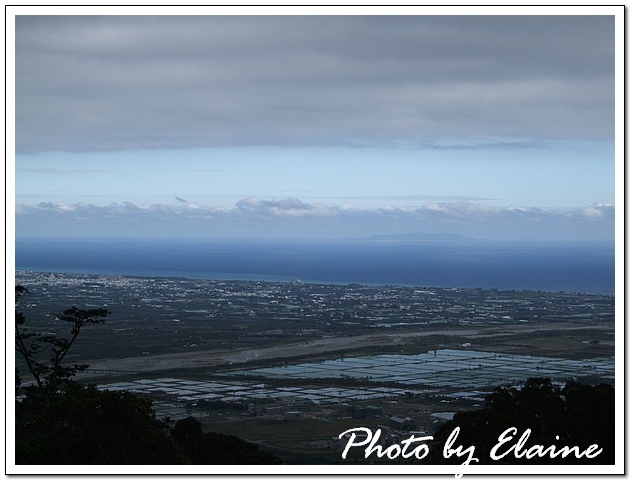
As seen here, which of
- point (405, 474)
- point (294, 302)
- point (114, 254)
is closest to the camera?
point (405, 474)

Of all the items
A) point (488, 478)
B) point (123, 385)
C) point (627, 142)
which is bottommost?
point (123, 385)

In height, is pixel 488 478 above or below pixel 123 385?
above

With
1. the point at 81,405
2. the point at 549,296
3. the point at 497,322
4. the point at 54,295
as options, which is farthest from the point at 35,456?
the point at 549,296

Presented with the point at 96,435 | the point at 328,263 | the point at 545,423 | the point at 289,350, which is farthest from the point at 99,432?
the point at 328,263

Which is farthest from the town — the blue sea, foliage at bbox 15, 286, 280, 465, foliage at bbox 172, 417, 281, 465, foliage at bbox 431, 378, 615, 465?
the blue sea

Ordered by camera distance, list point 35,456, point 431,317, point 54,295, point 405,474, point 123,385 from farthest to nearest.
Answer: point 431,317 → point 54,295 → point 123,385 → point 35,456 → point 405,474

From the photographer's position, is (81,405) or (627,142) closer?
(627,142)

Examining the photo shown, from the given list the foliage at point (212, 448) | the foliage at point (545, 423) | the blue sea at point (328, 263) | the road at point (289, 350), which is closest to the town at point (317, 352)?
the road at point (289, 350)

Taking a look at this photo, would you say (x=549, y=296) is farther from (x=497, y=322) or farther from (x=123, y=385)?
(x=123, y=385)
